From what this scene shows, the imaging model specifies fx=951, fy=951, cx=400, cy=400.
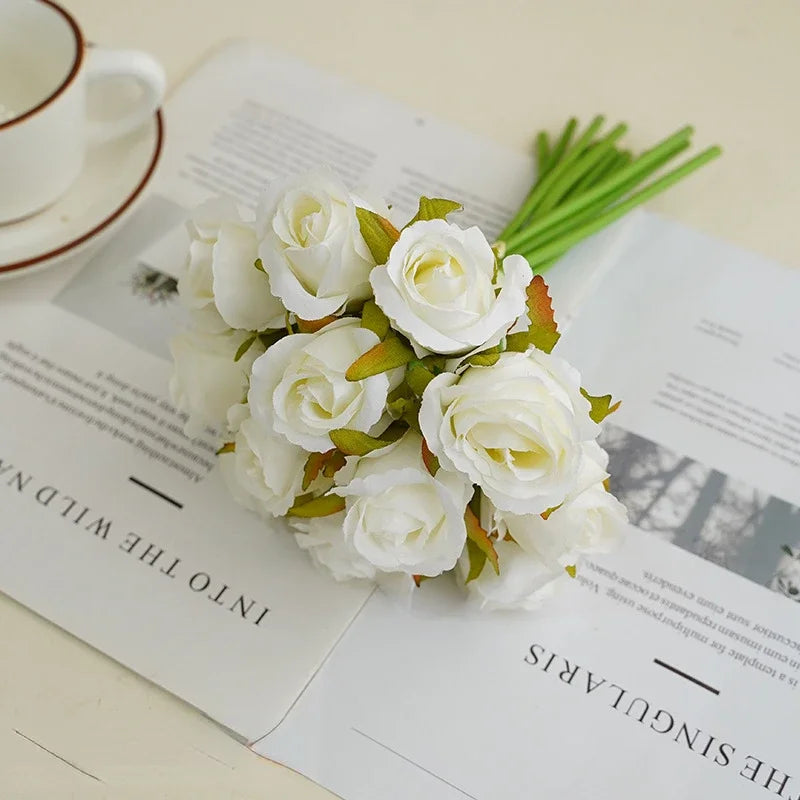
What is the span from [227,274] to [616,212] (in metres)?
0.30

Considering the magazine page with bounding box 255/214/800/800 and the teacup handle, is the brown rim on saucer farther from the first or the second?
the magazine page with bounding box 255/214/800/800

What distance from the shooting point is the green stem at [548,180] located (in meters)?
0.60

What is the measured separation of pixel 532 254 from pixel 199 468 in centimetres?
23

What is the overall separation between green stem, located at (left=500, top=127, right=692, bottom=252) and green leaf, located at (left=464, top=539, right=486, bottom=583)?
0.20m

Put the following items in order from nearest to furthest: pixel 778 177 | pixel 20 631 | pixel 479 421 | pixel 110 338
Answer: pixel 479 421 → pixel 20 631 → pixel 110 338 → pixel 778 177

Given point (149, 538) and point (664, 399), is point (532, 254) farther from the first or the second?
point (149, 538)

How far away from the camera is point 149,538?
0.50 meters

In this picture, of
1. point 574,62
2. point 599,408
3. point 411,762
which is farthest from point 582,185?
point 411,762

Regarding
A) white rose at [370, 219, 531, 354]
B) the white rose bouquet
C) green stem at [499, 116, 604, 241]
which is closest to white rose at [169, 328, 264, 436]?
the white rose bouquet

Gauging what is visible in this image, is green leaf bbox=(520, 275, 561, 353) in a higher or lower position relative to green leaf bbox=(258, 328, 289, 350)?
higher

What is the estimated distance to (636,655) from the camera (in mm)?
467

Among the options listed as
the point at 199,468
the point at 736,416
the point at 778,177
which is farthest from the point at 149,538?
the point at 778,177

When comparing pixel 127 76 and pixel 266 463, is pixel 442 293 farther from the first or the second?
pixel 127 76

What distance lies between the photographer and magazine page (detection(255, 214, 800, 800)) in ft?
1.42
